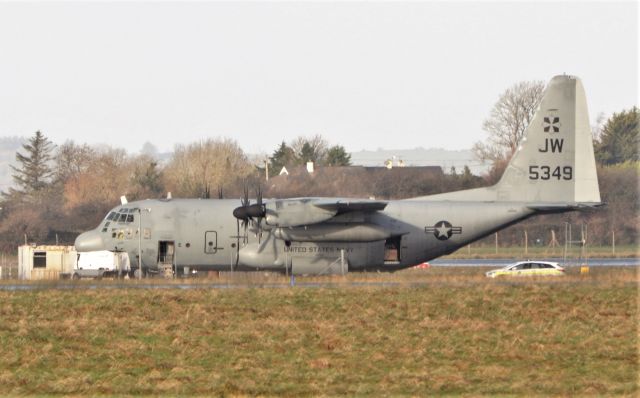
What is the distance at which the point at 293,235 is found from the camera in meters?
44.7

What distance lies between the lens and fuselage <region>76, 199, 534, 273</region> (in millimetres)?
44906

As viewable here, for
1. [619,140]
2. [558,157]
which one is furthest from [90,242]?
[619,140]

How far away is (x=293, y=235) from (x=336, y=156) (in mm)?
70703

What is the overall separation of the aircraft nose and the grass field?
5.82 m

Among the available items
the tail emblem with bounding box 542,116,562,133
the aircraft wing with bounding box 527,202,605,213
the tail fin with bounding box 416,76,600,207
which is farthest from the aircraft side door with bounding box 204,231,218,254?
the tail emblem with bounding box 542,116,562,133

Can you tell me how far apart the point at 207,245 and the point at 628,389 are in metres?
24.9

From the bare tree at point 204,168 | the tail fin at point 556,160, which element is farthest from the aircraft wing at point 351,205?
the bare tree at point 204,168

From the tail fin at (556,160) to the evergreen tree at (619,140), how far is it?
236 feet

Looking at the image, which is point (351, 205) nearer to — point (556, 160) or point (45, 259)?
point (556, 160)

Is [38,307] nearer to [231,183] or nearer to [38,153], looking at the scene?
[231,183]

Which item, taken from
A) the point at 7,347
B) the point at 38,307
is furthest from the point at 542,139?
the point at 7,347

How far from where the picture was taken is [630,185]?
87312 mm

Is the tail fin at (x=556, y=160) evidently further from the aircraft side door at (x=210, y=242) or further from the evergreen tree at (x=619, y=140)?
the evergreen tree at (x=619, y=140)

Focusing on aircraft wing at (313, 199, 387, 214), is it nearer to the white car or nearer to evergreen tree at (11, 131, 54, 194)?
the white car
